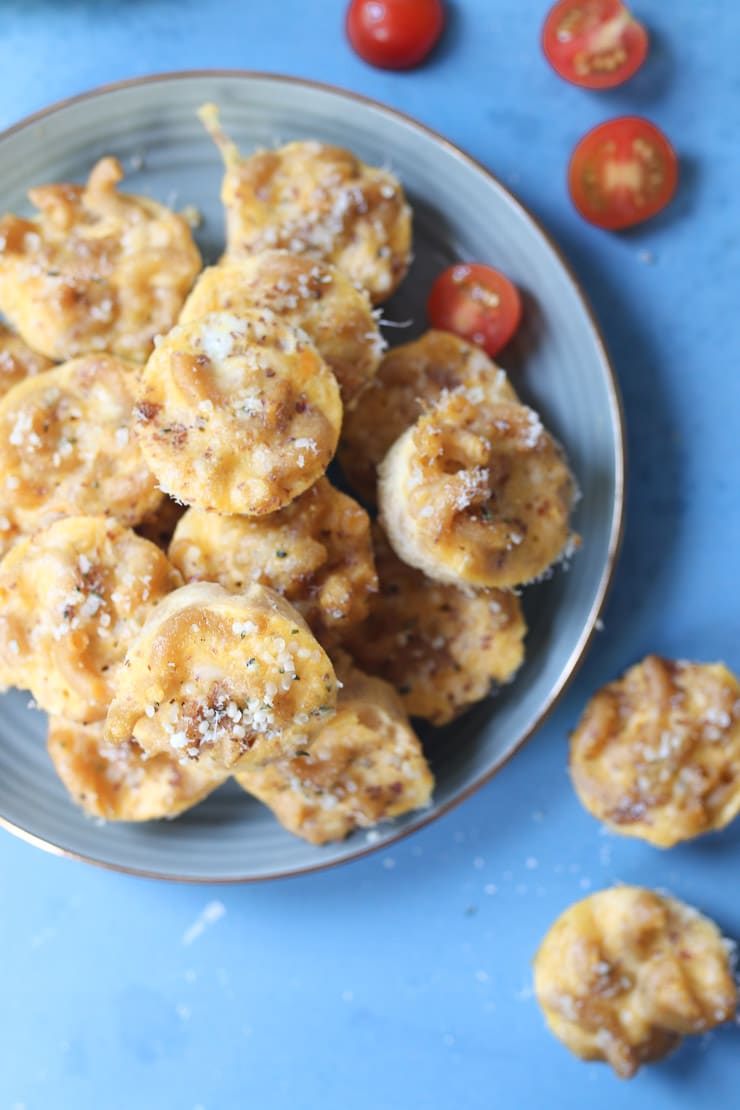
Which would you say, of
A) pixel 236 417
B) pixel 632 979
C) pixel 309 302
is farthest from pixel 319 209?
pixel 632 979

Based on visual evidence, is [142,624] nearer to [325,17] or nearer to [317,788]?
[317,788]

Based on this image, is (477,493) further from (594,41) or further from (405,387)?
(594,41)

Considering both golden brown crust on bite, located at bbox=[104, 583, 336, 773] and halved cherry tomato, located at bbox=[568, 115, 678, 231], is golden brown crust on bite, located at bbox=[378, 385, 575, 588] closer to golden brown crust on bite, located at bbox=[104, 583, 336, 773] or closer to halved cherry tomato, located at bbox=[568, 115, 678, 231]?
golden brown crust on bite, located at bbox=[104, 583, 336, 773]

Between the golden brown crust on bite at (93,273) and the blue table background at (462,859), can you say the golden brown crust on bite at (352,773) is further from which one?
the golden brown crust on bite at (93,273)

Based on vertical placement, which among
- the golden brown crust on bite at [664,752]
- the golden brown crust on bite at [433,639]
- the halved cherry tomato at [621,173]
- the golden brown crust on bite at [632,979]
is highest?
the halved cherry tomato at [621,173]

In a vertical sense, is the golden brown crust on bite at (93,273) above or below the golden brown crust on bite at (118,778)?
above

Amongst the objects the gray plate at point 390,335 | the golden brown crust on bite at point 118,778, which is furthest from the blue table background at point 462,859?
the golden brown crust on bite at point 118,778

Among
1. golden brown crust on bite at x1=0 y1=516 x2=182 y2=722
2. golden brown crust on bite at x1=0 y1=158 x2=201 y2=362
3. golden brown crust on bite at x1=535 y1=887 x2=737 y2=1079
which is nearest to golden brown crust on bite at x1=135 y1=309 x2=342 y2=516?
golden brown crust on bite at x1=0 y1=516 x2=182 y2=722
